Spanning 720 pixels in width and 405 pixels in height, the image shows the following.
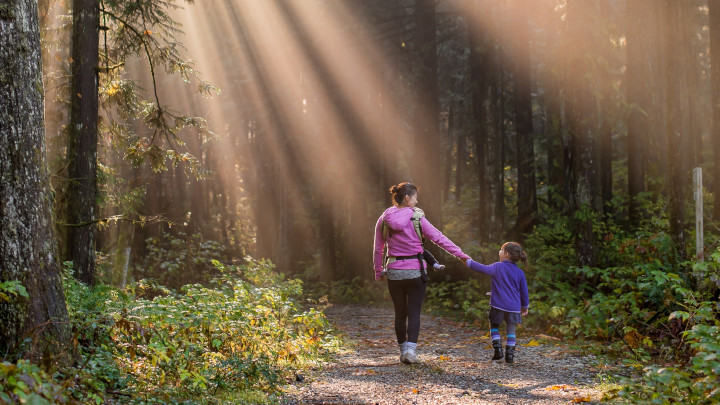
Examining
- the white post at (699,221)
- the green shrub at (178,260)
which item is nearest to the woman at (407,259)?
the white post at (699,221)

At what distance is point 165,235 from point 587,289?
47.5ft

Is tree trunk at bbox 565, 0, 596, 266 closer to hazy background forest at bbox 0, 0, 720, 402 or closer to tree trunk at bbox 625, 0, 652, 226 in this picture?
hazy background forest at bbox 0, 0, 720, 402

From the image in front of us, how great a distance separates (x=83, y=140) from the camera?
38.1ft

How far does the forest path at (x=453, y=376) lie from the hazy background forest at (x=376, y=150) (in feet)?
2.14

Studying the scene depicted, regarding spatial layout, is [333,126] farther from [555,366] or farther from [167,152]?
[555,366]

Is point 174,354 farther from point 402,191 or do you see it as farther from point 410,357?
point 402,191

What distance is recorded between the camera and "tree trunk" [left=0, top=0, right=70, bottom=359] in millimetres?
5398

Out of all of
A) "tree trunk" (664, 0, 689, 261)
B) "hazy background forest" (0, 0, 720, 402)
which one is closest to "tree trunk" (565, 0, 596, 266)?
"hazy background forest" (0, 0, 720, 402)

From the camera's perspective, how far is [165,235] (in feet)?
70.5

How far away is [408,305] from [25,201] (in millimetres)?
4653

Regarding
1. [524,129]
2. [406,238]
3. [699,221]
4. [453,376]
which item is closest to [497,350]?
[453,376]

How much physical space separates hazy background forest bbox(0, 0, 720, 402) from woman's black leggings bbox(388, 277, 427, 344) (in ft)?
4.90

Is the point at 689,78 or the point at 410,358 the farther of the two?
the point at 689,78

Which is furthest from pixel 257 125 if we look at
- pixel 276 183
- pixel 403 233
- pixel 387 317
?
pixel 403 233
